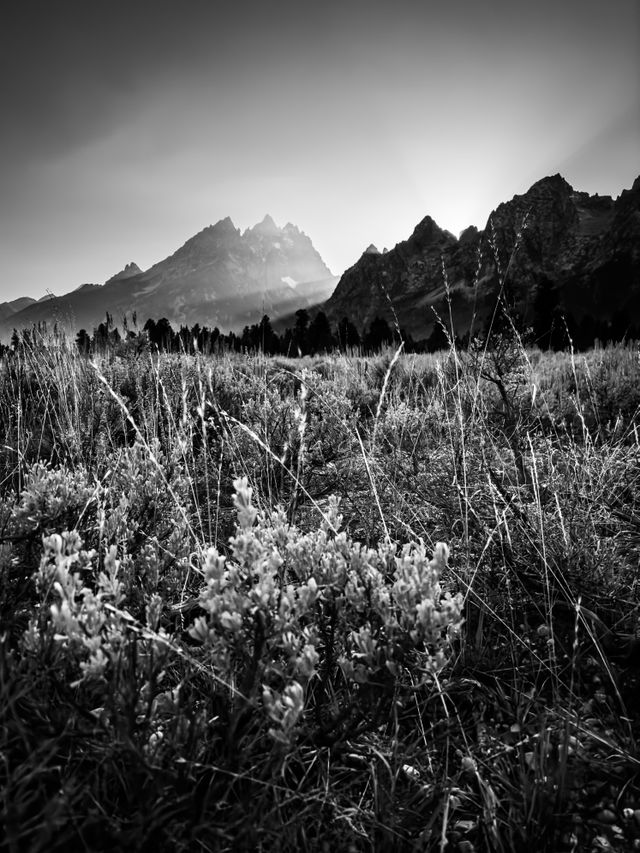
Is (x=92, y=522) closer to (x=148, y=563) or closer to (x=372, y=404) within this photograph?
(x=148, y=563)

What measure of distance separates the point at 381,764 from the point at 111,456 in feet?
7.99

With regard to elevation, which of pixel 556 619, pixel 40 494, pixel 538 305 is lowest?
pixel 556 619

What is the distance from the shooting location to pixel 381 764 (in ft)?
4.30

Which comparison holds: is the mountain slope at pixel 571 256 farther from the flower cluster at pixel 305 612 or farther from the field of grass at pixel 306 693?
the flower cluster at pixel 305 612

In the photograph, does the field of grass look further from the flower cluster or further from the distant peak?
the distant peak

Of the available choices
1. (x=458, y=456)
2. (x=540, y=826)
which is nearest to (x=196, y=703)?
(x=540, y=826)

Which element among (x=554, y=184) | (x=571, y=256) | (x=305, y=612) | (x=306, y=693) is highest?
(x=554, y=184)

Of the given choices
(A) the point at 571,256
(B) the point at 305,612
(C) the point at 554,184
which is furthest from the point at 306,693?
(C) the point at 554,184

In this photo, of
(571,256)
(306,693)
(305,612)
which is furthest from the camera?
(571,256)

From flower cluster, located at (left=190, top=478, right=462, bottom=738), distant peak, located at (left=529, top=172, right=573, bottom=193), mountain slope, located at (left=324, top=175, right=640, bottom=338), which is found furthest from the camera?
distant peak, located at (left=529, top=172, right=573, bottom=193)

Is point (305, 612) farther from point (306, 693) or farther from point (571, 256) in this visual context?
point (571, 256)

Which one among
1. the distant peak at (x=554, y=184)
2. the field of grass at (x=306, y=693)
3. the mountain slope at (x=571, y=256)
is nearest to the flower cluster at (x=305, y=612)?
the field of grass at (x=306, y=693)

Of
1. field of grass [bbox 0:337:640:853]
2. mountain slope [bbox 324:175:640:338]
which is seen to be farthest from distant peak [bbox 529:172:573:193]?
field of grass [bbox 0:337:640:853]

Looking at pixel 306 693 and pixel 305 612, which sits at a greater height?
pixel 305 612
